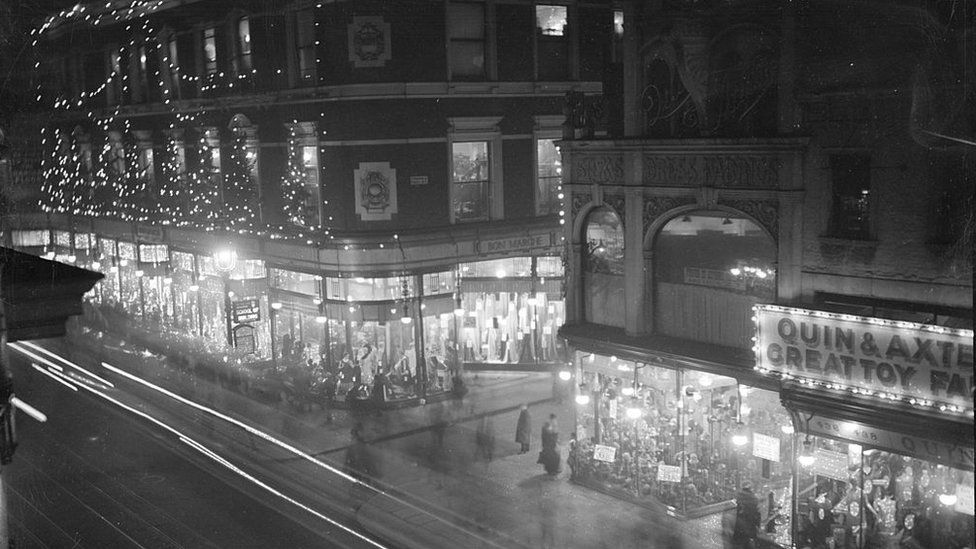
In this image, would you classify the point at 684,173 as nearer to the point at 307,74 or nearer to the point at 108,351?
the point at 307,74

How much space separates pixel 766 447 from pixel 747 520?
1432 mm

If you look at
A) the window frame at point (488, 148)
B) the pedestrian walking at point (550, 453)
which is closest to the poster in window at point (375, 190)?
the window frame at point (488, 148)

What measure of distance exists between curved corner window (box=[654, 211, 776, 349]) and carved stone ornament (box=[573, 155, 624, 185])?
1722mm

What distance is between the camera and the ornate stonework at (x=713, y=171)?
17873mm

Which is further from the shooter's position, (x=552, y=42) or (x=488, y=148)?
(x=552, y=42)

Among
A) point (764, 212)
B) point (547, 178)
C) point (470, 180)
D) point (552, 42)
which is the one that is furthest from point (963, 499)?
point (552, 42)

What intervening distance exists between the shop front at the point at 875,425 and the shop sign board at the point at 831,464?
2 centimetres

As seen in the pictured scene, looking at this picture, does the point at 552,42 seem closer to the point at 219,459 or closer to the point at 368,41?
the point at 368,41

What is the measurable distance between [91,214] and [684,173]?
37.1 metres

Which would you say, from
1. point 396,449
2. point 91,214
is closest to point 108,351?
point 91,214

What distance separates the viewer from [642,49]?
66.6 ft

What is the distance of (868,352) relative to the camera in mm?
15789

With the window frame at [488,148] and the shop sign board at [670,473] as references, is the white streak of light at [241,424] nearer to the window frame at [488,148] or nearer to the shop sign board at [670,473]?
the shop sign board at [670,473]

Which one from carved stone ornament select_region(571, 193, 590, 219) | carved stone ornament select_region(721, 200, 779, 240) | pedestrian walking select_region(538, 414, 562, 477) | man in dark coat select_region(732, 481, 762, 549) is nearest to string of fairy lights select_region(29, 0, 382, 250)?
carved stone ornament select_region(571, 193, 590, 219)
